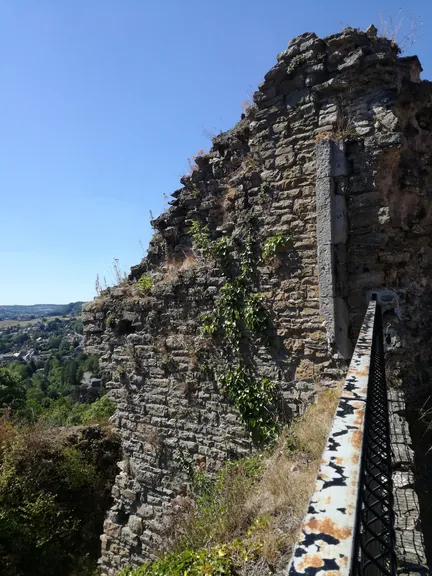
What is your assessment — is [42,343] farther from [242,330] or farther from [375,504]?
[375,504]

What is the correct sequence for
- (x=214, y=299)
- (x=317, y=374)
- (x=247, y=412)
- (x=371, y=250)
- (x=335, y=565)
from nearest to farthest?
1. (x=335, y=565)
2. (x=371, y=250)
3. (x=317, y=374)
4. (x=247, y=412)
5. (x=214, y=299)

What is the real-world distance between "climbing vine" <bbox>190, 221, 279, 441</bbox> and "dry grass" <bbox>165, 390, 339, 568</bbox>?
70 centimetres

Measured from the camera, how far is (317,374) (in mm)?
5566

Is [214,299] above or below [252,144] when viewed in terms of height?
below

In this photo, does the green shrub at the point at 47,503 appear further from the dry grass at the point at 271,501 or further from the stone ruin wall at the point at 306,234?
the dry grass at the point at 271,501

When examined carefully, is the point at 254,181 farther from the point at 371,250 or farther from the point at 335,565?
the point at 335,565

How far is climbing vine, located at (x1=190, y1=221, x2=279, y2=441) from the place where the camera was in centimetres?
598

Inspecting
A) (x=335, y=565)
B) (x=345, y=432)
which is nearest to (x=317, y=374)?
(x=345, y=432)

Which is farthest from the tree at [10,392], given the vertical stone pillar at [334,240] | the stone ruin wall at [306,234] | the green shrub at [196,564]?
the vertical stone pillar at [334,240]

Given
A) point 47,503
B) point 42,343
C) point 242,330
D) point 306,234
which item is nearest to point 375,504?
point 306,234

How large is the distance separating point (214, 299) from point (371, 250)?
8.43 ft

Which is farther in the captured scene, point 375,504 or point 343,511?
point 375,504

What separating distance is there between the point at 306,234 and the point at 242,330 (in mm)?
1782

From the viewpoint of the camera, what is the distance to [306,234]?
5625 millimetres
